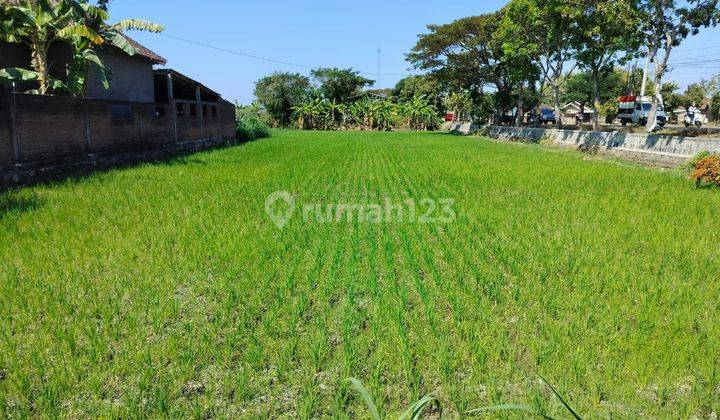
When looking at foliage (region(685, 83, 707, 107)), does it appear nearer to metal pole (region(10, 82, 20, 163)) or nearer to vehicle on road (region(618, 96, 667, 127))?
vehicle on road (region(618, 96, 667, 127))

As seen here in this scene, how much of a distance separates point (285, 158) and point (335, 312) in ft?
41.0

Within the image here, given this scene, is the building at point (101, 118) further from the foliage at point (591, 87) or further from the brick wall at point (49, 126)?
the foliage at point (591, 87)

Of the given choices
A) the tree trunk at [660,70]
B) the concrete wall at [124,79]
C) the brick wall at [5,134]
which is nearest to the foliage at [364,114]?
the concrete wall at [124,79]

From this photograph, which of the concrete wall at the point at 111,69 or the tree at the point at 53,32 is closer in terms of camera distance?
the tree at the point at 53,32

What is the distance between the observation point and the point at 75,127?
10.5 meters

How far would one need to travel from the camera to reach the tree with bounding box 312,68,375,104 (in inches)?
1994

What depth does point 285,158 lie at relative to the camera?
1545cm

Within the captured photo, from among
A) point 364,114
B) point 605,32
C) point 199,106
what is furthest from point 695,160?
point 364,114

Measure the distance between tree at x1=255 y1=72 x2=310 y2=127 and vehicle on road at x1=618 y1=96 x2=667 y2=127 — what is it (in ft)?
102

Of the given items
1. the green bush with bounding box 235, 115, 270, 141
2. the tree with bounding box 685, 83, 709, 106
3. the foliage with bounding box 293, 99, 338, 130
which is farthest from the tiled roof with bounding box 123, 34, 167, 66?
the tree with bounding box 685, 83, 709, 106

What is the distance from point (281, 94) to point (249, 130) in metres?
21.7

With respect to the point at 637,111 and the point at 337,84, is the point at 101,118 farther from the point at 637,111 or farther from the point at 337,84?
the point at 337,84

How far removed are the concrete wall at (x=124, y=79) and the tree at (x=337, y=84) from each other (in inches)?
1338

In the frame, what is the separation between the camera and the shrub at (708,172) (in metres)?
9.03
